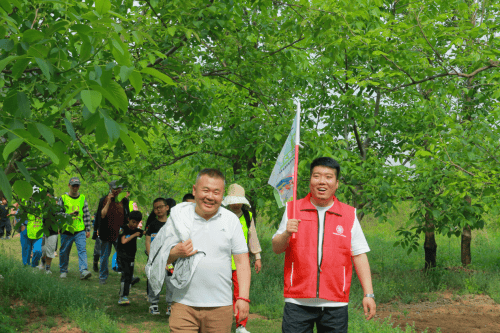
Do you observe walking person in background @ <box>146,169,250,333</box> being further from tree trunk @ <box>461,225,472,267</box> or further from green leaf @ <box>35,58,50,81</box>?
tree trunk @ <box>461,225,472,267</box>

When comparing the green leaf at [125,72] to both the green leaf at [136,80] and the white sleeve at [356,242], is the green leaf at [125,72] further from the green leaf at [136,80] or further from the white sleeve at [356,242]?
the white sleeve at [356,242]

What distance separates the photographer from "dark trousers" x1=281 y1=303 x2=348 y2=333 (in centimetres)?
358

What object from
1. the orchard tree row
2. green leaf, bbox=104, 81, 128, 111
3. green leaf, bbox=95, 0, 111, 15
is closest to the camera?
green leaf, bbox=104, 81, 128, 111

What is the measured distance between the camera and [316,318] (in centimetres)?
364

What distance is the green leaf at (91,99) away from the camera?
2.08 m

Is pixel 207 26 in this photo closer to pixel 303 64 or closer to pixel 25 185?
pixel 303 64

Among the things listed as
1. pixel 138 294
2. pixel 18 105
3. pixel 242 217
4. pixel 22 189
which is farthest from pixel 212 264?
pixel 138 294

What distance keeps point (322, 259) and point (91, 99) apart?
220 centimetres

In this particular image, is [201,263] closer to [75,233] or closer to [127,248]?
[127,248]

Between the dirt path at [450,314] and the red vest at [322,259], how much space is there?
4.42m

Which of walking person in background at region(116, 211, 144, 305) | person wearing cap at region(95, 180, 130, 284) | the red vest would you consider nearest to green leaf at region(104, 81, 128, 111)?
the red vest

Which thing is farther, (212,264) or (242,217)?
(242,217)

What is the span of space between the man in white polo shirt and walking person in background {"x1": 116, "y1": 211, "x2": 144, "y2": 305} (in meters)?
4.75

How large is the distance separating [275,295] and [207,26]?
205 inches
